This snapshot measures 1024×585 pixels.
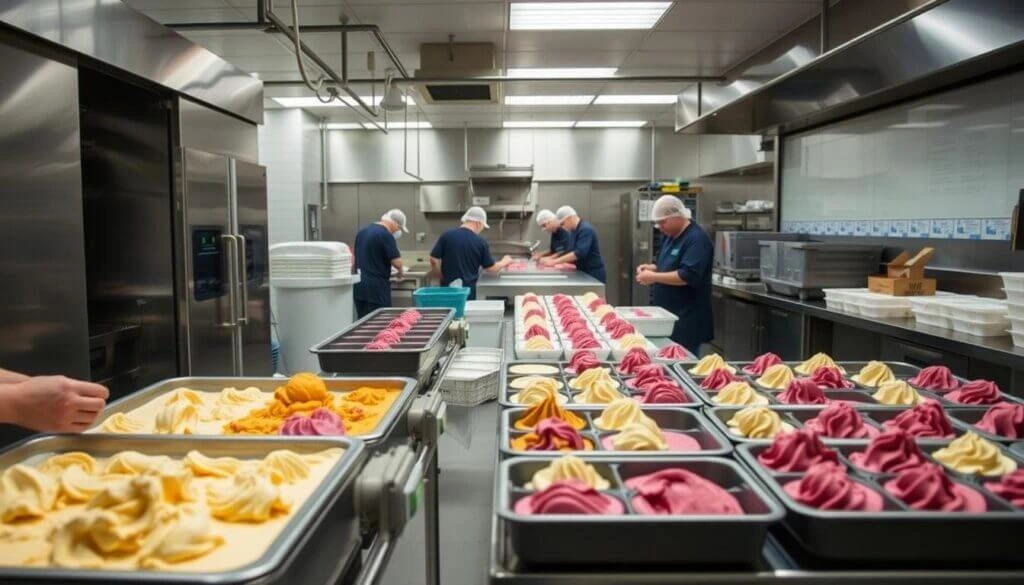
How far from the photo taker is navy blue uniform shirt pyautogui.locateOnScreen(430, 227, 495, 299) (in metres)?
5.86

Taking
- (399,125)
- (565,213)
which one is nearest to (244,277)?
(565,213)

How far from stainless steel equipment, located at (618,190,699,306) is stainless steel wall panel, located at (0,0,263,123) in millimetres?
5263

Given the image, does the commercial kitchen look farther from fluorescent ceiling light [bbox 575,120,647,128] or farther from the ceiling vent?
fluorescent ceiling light [bbox 575,120,647,128]

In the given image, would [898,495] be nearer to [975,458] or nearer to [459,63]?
[975,458]

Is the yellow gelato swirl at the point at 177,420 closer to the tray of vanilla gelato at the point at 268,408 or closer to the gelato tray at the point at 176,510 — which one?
the tray of vanilla gelato at the point at 268,408

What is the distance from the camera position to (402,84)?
504cm

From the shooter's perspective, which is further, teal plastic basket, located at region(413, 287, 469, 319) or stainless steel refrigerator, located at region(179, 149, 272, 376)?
teal plastic basket, located at region(413, 287, 469, 319)

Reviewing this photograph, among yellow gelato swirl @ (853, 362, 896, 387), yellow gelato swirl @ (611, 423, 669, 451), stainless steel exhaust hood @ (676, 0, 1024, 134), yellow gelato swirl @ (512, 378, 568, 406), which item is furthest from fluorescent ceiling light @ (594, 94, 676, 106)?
yellow gelato swirl @ (611, 423, 669, 451)

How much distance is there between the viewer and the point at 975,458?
A: 1.26 metres

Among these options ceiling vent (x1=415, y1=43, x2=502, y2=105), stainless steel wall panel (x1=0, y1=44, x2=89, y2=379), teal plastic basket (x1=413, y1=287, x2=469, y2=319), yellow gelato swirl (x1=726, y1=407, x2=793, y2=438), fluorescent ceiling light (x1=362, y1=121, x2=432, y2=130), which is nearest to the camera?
yellow gelato swirl (x1=726, y1=407, x2=793, y2=438)

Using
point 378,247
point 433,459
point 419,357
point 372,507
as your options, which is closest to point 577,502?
point 372,507

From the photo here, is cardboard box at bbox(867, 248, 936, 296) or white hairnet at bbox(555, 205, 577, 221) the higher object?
white hairnet at bbox(555, 205, 577, 221)

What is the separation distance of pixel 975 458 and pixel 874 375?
762mm

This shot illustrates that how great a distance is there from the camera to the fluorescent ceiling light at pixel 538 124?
8672 millimetres
